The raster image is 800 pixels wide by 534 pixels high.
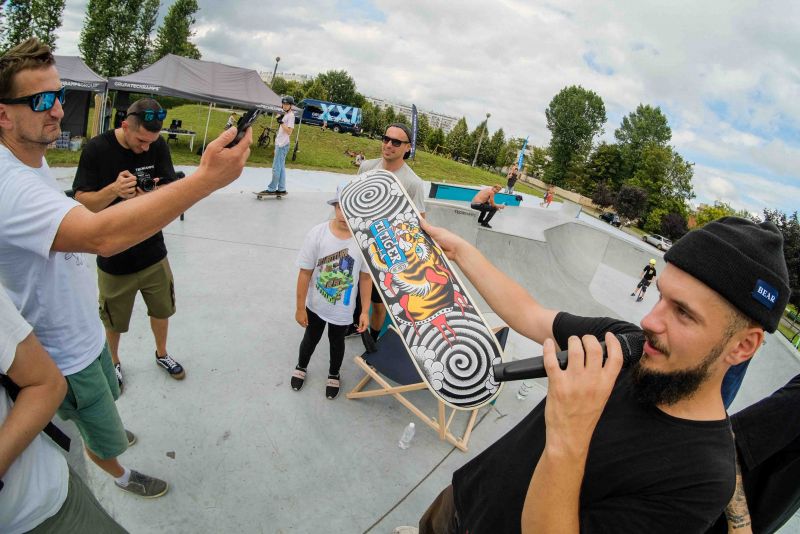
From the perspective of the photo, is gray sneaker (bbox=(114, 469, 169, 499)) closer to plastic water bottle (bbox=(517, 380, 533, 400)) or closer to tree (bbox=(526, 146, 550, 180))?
plastic water bottle (bbox=(517, 380, 533, 400))

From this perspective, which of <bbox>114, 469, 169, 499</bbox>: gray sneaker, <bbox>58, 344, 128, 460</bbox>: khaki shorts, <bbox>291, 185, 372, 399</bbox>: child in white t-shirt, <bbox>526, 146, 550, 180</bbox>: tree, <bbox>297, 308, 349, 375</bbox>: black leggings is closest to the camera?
<bbox>58, 344, 128, 460</bbox>: khaki shorts

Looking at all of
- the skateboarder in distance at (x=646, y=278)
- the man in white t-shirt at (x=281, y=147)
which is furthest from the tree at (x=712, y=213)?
the man in white t-shirt at (x=281, y=147)

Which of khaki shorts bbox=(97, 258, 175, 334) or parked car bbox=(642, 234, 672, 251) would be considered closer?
khaki shorts bbox=(97, 258, 175, 334)

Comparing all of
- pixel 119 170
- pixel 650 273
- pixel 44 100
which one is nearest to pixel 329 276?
pixel 119 170

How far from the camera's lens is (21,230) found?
1.35 m

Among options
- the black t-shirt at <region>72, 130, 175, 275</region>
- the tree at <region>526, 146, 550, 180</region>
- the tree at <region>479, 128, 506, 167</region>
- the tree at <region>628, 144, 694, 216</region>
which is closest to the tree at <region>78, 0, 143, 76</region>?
the black t-shirt at <region>72, 130, 175, 275</region>

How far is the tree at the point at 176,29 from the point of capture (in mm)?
41500

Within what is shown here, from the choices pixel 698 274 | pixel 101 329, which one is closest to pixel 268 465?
pixel 101 329

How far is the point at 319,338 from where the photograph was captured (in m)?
3.42

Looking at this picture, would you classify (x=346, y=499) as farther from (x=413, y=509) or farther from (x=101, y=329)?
(x=101, y=329)

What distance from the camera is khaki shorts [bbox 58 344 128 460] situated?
1.93 meters

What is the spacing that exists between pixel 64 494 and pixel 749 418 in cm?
289

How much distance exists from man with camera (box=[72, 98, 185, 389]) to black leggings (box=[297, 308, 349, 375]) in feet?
3.51

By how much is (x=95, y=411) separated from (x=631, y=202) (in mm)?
47330
